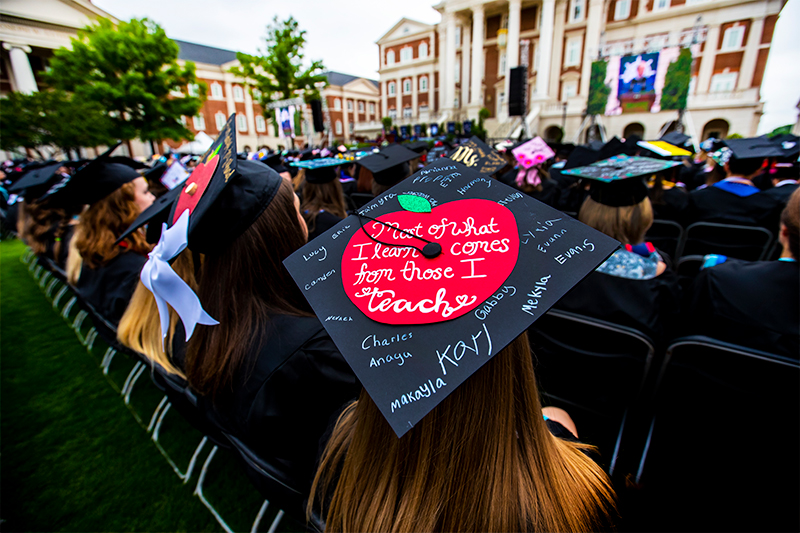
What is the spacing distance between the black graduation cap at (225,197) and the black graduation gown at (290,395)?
383 mm

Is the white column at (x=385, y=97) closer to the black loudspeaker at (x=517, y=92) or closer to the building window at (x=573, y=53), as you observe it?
the building window at (x=573, y=53)

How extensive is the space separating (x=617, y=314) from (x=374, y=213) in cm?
168

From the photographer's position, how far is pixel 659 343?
203cm

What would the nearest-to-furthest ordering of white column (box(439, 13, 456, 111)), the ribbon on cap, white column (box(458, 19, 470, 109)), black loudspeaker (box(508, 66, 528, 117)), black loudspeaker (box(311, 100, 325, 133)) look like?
the ribbon on cap < black loudspeaker (box(508, 66, 528, 117)) < black loudspeaker (box(311, 100, 325, 133)) < white column (box(439, 13, 456, 111)) < white column (box(458, 19, 470, 109))

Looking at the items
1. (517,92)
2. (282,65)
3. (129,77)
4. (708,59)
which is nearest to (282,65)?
(282,65)

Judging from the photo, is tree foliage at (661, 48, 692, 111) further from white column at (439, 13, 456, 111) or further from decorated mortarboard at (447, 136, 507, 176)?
decorated mortarboard at (447, 136, 507, 176)

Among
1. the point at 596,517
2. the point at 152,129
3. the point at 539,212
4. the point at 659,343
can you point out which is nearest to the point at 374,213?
the point at 539,212

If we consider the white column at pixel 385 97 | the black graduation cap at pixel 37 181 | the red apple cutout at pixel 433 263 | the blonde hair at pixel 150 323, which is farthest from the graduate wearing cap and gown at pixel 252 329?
the white column at pixel 385 97

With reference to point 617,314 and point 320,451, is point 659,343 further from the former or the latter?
point 320,451

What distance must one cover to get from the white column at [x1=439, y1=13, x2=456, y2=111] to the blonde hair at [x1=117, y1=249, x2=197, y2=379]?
1357 inches

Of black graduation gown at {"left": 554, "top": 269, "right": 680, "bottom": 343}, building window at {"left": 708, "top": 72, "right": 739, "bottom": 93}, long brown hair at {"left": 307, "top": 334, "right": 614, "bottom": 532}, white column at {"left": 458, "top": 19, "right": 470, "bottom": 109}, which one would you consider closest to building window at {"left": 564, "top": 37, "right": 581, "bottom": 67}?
white column at {"left": 458, "top": 19, "right": 470, "bottom": 109}

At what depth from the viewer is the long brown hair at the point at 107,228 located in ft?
8.00

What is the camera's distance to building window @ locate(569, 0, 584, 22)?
95.1ft

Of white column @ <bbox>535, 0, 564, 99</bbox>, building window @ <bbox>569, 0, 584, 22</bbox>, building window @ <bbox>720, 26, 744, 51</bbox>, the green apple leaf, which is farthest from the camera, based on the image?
building window @ <bbox>569, 0, 584, 22</bbox>
